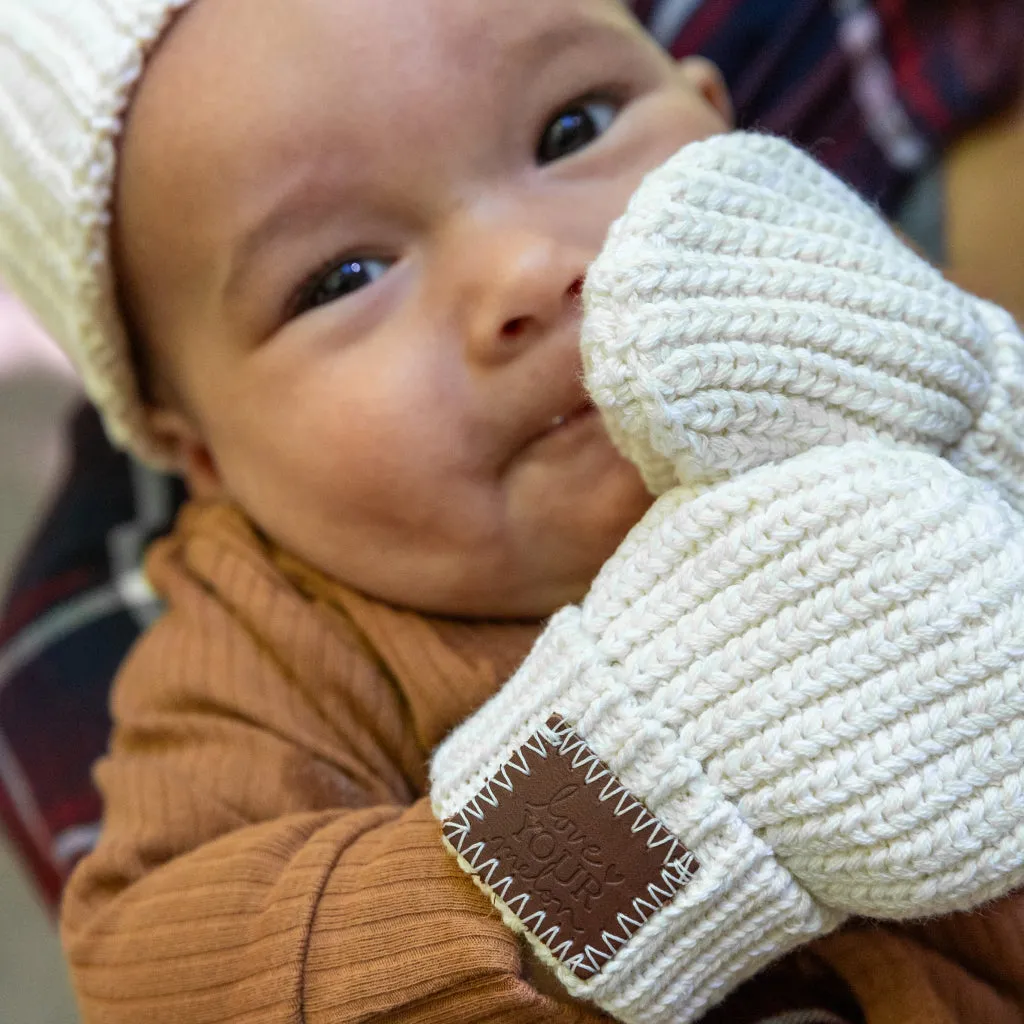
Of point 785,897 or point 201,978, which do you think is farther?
point 201,978

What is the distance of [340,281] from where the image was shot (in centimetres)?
69

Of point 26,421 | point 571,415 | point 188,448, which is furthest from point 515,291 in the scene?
point 26,421

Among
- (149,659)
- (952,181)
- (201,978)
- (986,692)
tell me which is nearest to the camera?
(986,692)

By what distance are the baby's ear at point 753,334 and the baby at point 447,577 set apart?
1 cm

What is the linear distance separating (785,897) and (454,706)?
30cm

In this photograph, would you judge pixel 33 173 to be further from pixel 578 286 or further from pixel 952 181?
pixel 952 181

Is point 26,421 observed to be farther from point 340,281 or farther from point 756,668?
point 756,668

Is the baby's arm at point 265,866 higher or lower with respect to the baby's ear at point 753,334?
lower

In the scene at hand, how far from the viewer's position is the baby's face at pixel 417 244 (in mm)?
627

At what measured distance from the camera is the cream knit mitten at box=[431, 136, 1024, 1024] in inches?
→ 17.5

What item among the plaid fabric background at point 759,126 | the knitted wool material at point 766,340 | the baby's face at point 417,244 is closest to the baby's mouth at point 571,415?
the baby's face at point 417,244

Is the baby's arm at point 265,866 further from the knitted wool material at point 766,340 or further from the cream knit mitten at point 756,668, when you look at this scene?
the knitted wool material at point 766,340

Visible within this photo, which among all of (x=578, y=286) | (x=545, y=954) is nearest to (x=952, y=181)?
(x=578, y=286)

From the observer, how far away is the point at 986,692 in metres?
0.44
